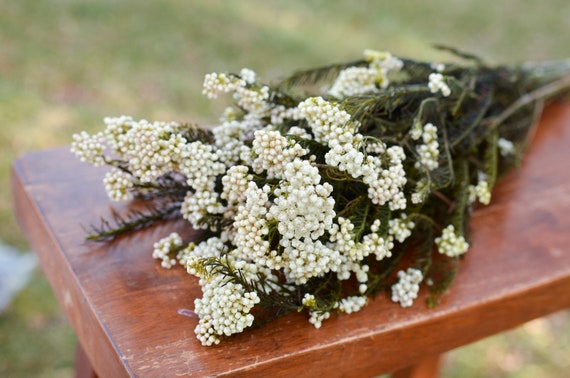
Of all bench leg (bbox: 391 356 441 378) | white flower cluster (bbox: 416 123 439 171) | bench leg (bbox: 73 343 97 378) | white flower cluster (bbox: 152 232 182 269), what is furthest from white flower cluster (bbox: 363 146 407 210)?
bench leg (bbox: 73 343 97 378)

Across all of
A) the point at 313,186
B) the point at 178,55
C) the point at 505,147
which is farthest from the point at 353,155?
the point at 178,55

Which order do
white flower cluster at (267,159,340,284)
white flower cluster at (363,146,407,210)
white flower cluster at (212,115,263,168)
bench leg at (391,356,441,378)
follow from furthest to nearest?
bench leg at (391,356,441,378), white flower cluster at (212,115,263,168), white flower cluster at (363,146,407,210), white flower cluster at (267,159,340,284)

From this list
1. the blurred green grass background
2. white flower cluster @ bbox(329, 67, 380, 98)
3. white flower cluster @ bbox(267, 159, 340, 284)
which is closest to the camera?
white flower cluster @ bbox(267, 159, 340, 284)

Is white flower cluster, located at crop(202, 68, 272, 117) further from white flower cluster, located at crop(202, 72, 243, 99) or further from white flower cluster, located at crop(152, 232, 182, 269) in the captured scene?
white flower cluster, located at crop(152, 232, 182, 269)

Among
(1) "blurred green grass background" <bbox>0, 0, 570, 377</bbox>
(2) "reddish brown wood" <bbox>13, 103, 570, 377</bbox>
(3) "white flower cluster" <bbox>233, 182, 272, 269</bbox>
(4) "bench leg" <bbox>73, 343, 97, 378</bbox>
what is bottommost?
(1) "blurred green grass background" <bbox>0, 0, 570, 377</bbox>

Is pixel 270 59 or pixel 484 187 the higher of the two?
pixel 484 187

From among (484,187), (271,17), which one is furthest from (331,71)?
(271,17)

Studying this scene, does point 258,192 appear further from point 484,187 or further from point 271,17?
point 271,17
